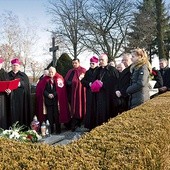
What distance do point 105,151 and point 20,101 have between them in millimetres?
6204

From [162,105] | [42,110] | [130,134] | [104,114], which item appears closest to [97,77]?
[104,114]

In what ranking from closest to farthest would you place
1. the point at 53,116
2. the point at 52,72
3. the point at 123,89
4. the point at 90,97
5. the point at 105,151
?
the point at 105,151 → the point at 123,89 → the point at 90,97 → the point at 52,72 → the point at 53,116

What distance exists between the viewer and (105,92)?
856 cm

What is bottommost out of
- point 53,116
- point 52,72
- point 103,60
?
point 53,116

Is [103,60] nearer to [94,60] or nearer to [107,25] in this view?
[94,60]

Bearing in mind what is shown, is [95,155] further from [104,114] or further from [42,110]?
[42,110]

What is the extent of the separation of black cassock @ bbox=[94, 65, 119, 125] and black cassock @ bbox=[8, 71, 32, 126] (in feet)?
5.82

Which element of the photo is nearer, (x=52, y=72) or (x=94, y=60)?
(x=94, y=60)

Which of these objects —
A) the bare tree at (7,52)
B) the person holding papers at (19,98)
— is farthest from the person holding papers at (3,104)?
the bare tree at (7,52)

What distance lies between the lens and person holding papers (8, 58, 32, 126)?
844 cm

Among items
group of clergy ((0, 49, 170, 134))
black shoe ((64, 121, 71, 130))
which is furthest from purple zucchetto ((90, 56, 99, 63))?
black shoe ((64, 121, 71, 130))

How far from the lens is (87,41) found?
37344mm

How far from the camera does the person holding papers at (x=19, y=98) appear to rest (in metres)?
8.44

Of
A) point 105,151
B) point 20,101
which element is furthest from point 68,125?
point 105,151
